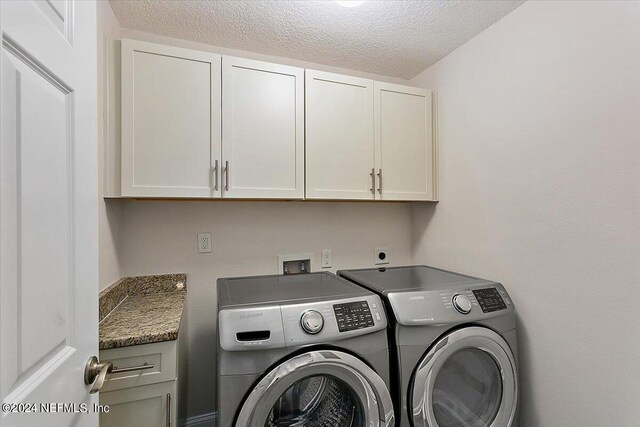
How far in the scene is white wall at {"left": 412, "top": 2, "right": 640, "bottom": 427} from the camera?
3.76 ft

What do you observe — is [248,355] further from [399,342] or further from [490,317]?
[490,317]

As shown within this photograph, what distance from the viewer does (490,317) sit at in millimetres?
1434

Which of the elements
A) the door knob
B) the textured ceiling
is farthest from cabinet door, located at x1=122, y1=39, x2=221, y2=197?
the door knob

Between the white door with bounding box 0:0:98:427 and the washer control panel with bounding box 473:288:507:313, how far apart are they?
158cm

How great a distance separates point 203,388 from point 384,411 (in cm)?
122

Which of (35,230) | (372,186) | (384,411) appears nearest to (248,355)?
(384,411)

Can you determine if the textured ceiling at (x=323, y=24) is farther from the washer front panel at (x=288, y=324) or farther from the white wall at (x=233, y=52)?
the washer front panel at (x=288, y=324)

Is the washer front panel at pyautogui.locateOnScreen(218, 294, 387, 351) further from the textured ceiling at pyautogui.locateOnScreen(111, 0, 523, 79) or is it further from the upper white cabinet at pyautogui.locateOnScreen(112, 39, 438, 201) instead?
the textured ceiling at pyautogui.locateOnScreen(111, 0, 523, 79)

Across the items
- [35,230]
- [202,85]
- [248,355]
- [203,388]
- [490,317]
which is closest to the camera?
[35,230]

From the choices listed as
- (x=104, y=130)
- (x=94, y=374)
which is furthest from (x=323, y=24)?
(x=94, y=374)

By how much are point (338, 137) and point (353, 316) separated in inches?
42.3

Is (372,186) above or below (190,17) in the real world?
below

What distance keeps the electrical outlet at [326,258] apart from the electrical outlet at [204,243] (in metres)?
0.79

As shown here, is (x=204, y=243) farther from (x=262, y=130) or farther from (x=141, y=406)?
(x=141, y=406)
